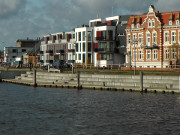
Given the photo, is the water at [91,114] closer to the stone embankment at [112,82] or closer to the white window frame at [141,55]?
the stone embankment at [112,82]

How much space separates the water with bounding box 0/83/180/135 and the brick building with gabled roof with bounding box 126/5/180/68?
37.2 metres

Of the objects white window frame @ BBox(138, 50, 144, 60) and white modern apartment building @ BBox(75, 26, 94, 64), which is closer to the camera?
white window frame @ BBox(138, 50, 144, 60)

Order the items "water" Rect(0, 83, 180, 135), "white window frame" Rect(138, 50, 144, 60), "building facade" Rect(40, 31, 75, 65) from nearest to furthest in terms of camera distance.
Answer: "water" Rect(0, 83, 180, 135)
"white window frame" Rect(138, 50, 144, 60)
"building facade" Rect(40, 31, 75, 65)

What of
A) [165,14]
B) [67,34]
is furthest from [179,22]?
[67,34]

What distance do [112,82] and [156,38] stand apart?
36.0 m

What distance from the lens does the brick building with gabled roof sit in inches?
3324

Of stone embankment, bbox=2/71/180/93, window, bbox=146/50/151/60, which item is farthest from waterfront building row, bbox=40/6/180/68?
stone embankment, bbox=2/71/180/93

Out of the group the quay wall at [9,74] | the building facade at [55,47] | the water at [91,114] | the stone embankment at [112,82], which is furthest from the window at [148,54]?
the water at [91,114]

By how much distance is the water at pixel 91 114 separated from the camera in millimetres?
28344

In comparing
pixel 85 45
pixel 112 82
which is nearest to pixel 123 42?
pixel 85 45

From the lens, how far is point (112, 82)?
55.7 m

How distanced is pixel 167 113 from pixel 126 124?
20.5 feet

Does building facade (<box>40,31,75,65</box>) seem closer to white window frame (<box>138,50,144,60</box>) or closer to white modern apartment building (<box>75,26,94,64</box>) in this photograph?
white modern apartment building (<box>75,26,94,64</box>)

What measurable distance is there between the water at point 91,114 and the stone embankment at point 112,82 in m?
2.76
